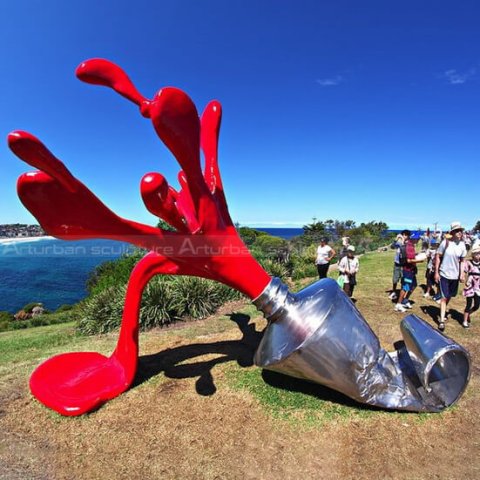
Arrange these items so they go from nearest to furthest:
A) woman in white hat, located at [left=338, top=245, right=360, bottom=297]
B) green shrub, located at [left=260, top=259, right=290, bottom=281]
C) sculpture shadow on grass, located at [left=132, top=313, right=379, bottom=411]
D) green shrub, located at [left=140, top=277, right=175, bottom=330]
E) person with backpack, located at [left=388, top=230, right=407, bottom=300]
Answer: sculpture shadow on grass, located at [left=132, top=313, right=379, bottom=411] < green shrub, located at [left=140, top=277, right=175, bottom=330] < person with backpack, located at [left=388, top=230, right=407, bottom=300] < woman in white hat, located at [left=338, top=245, right=360, bottom=297] < green shrub, located at [left=260, top=259, right=290, bottom=281]

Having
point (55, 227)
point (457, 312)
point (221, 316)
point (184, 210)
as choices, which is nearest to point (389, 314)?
point (457, 312)

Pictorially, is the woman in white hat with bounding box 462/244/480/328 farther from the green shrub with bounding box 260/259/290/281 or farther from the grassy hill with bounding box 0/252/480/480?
the green shrub with bounding box 260/259/290/281

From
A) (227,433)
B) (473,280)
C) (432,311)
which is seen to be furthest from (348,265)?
(227,433)

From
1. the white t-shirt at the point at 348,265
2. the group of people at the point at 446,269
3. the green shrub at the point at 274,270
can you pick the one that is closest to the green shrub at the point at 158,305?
the green shrub at the point at 274,270

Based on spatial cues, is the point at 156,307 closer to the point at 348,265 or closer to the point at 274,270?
the point at 348,265

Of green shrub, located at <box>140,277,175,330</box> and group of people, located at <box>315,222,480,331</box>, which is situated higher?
group of people, located at <box>315,222,480,331</box>

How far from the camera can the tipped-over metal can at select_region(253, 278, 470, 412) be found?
2928 mm

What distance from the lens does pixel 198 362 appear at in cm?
438

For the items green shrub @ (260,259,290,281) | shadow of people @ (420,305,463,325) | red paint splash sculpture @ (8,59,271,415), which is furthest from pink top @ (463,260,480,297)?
green shrub @ (260,259,290,281)

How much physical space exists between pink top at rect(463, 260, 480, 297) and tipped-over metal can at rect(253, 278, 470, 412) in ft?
8.74

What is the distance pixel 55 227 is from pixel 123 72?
145 cm

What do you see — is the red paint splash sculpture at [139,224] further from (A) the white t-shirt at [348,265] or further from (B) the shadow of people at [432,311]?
(B) the shadow of people at [432,311]

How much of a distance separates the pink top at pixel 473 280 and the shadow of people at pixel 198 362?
358 cm

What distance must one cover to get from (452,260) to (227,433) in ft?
15.2
